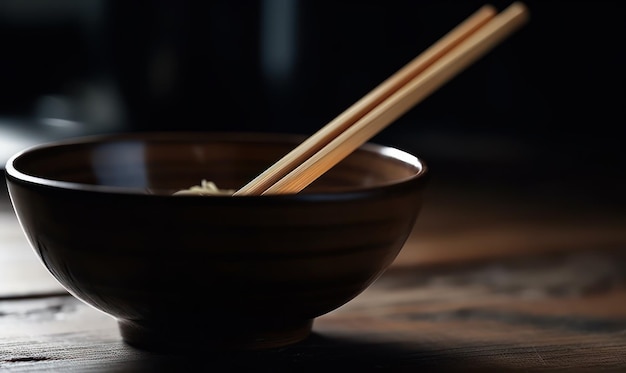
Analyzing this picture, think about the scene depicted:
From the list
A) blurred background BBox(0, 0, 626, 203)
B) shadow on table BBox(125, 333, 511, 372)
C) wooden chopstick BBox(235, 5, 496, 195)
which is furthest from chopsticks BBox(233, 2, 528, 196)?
blurred background BBox(0, 0, 626, 203)

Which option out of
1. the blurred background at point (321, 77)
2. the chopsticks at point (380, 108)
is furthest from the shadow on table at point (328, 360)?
the blurred background at point (321, 77)

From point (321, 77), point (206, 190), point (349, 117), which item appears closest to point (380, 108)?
point (349, 117)

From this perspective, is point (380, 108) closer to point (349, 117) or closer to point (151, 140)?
point (349, 117)

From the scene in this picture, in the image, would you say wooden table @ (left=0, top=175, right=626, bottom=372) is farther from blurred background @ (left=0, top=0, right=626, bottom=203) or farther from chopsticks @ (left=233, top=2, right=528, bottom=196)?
blurred background @ (left=0, top=0, right=626, bottom=203)

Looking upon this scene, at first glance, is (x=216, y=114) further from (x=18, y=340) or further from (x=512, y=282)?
(x=18, y=340)

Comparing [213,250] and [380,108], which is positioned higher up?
[380,108]

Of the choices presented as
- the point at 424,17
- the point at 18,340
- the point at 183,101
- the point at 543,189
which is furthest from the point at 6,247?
the point at 424,17

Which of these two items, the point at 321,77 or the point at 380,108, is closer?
the point at 380,108

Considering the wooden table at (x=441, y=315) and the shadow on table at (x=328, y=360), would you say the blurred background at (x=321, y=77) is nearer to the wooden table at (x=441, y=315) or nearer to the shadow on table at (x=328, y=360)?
the wooden table at (x=441, y=315)
